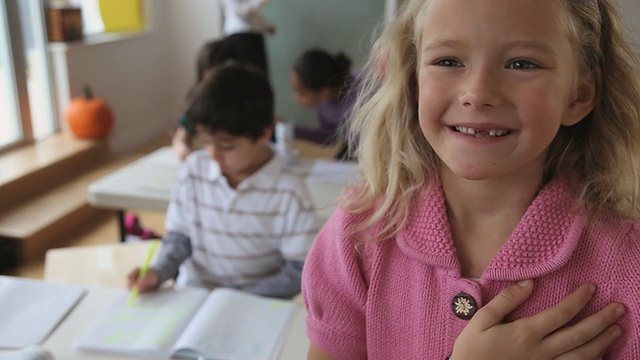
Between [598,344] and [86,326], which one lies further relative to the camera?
[86,326]

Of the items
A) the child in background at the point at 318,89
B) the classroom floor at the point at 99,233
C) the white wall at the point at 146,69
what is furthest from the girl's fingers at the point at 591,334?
the white wall at the point at 146,69

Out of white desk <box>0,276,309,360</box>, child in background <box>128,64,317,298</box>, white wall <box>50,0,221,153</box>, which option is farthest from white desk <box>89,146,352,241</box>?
white wall <box>50,0,221,153</box>

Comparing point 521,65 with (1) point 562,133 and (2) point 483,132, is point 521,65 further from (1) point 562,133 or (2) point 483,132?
(1) point 562,133

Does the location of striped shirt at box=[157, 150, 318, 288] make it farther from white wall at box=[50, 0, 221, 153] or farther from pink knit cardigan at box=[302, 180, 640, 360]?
white wall at box=[50, 0, 221, 153]

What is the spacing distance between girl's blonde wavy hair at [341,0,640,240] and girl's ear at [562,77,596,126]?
0.03ft

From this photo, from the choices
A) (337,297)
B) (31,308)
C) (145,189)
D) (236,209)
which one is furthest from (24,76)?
(337,297)

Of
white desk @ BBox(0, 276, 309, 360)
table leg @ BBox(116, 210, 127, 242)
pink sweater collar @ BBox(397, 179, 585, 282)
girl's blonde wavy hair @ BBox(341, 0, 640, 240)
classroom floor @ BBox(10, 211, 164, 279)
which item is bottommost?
classroom floor @ BBox(10, 211, 164, 279)

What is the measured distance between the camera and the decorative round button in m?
0.73

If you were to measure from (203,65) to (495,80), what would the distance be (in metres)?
2.07

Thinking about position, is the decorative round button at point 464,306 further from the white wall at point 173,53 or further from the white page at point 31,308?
the white wall at point 173,53

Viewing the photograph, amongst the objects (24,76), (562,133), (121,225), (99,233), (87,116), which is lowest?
(99,233)

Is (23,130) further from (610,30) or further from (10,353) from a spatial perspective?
(610,30)

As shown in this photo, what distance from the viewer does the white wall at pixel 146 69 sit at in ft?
13.3

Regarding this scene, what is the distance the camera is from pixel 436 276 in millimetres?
761
